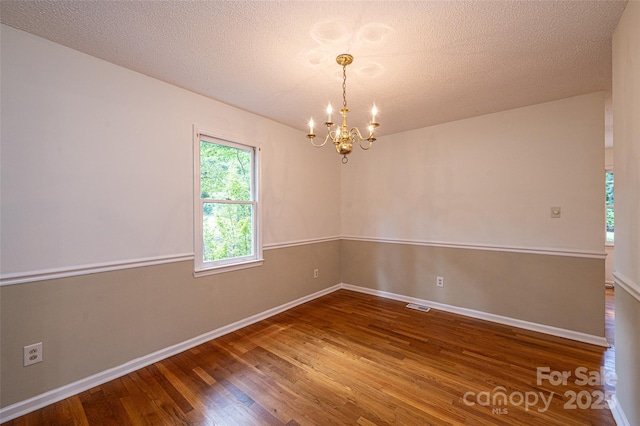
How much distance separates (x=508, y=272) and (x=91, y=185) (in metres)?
4.24

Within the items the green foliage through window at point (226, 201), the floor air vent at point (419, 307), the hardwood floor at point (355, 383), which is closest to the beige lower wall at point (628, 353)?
the hardwood floor at point (355, 383)

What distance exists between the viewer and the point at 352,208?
4.50 meters

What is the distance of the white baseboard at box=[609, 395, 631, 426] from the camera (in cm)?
157

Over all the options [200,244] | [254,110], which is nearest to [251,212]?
[200,244]

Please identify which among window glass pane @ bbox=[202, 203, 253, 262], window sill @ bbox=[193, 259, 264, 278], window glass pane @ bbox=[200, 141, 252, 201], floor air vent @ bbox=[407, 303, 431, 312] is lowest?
floor air vent @ bbox=[407, 303, 431, 312]

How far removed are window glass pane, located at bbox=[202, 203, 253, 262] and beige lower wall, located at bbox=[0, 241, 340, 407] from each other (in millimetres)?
239

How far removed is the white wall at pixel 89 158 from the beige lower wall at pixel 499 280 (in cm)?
283

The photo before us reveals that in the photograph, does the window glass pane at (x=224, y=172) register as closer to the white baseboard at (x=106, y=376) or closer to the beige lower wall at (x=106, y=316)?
the beige lower wall at (x=106, y=316)

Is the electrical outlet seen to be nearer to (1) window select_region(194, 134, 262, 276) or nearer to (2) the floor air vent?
(1) window select_region(194, 134, 262, 276)

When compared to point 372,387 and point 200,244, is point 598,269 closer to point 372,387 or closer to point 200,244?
point 372,387

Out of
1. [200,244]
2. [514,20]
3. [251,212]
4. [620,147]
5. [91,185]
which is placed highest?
[514,20]

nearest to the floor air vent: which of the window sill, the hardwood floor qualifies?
the hardwood floor

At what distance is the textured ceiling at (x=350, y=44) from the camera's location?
1562mm

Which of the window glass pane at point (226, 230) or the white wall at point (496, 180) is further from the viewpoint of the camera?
the window glass pane at point (226, 230)
